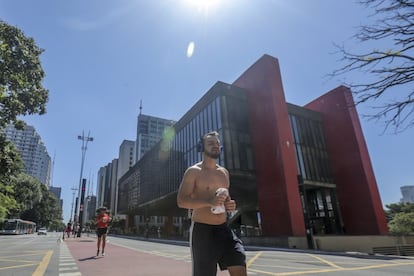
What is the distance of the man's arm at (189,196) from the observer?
254 cm

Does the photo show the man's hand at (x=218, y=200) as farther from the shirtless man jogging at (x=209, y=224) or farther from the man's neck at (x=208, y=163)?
the man's neck at (x=208, y=163)

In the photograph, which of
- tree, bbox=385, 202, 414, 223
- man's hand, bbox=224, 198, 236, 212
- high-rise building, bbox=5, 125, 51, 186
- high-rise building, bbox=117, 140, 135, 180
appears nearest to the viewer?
man's hand, bbox=224, 198, 236, 212

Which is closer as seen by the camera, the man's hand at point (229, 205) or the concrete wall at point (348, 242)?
the man's hand at point (229, 205)

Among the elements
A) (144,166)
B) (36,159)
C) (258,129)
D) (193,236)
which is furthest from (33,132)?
(193,236)

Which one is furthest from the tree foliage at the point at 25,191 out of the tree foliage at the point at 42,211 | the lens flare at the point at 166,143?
the lens flare at the point at 166,143

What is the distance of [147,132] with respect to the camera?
120m

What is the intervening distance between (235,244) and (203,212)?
448mm

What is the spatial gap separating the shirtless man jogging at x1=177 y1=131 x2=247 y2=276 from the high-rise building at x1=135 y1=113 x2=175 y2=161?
112 metres

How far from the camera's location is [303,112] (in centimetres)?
3162

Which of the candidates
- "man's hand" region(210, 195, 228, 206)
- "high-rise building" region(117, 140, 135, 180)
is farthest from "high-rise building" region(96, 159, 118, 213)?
"man's hand" region(210, 195, 228, 206)

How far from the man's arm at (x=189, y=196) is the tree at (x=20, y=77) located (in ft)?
44.0

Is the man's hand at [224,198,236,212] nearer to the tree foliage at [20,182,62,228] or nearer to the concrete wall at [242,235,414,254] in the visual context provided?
the concrete wall at [242,235,414,254]

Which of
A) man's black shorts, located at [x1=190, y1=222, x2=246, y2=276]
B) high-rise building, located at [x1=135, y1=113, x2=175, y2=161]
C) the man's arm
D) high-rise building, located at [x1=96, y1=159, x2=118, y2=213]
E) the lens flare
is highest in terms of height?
high-rise building, located at [x1=135, y1=113, x2=175, y2=161]

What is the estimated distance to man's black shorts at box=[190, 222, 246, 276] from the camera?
2.49 metres
